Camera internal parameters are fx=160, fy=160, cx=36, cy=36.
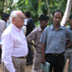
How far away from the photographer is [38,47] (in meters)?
4.22

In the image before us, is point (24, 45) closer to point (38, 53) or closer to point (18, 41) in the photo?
point (18, 41)

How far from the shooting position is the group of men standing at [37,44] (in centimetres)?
237

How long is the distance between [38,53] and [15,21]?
191 cm

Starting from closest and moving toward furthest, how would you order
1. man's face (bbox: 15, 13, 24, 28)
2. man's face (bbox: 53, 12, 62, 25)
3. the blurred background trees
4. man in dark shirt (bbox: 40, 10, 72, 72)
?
man's face (bbox: 15, 13, 24, 28) < man in dark shirt (bbox: 40, 10, 72, 72) < man's face (bbox: 53, 12, 62, 25) < the blurred background trees

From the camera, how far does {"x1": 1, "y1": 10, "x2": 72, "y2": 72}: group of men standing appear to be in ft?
7.77

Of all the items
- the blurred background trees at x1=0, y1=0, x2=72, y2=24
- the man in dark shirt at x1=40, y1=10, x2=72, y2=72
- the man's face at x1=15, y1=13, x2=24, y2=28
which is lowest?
the man in dark shirt at x1=40, y1=10, x2=72, y2=72

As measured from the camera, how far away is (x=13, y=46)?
2471mm

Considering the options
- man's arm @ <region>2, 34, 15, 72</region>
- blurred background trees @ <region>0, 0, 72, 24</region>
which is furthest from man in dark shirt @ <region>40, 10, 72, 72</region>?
blurred background trees @ <region>0, 0, 72, 24</region>

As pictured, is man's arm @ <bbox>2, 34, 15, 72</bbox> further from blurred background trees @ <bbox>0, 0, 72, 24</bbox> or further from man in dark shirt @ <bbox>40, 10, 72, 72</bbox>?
blurred background trees @ <bbox>0, 0, 72, 24</bbox>

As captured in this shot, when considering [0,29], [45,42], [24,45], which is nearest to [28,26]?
[0,29]

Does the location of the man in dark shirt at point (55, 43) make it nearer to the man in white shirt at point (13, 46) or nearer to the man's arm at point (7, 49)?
the man in white shirt at point (13, 46)

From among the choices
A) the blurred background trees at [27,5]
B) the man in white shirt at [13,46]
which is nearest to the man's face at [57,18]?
the man in white shirt at [13,46]

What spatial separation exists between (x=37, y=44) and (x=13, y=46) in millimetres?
1795

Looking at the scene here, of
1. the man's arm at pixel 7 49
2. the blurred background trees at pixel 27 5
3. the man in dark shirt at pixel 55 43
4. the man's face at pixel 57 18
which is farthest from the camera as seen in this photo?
the blurred background trees at pixel 27 5
